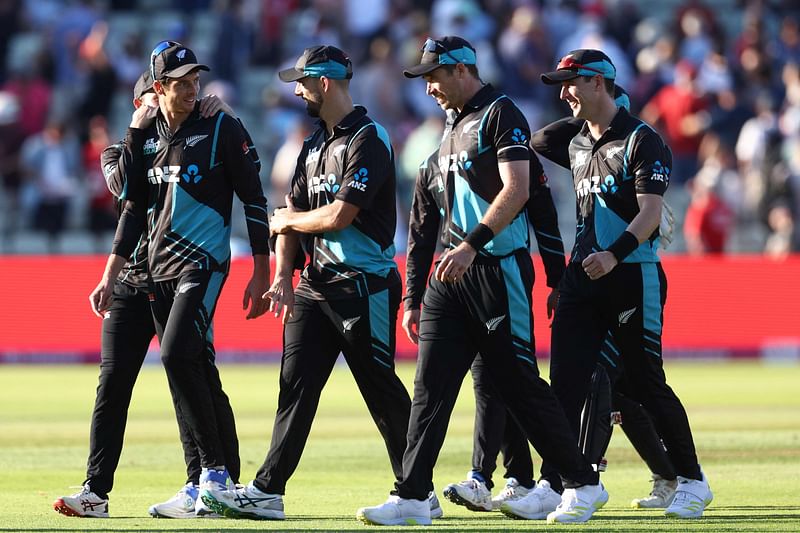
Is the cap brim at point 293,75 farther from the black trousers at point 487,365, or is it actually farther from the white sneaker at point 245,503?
the white sneaker at point 245,503

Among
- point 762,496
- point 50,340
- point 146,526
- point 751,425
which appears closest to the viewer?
point 146,526

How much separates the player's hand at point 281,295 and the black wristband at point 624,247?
5.65ft

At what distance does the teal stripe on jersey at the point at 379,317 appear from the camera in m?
8.77

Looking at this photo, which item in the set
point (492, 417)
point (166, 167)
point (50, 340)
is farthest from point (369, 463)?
point (50, 340)

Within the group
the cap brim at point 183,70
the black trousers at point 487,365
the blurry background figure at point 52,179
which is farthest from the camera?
the blurry background figure at point 52,179

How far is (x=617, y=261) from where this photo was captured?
8.52 metres

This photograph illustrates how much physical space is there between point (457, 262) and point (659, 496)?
228 centimetres

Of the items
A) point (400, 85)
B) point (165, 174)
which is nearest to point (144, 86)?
point (165, 174)

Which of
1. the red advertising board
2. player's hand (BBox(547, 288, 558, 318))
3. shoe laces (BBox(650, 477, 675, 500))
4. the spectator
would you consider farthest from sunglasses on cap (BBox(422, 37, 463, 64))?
the spectator

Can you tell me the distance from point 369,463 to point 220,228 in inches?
126

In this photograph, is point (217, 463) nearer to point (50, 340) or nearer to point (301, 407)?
point (301, 407)

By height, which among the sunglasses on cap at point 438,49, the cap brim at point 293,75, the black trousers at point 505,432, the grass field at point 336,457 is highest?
the sunglasses on cap at point 438,49

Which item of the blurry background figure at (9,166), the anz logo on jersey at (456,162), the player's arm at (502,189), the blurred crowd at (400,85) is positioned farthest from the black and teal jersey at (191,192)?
the blurry background figure at (9,166)

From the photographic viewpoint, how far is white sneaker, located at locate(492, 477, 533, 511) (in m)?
9.21
